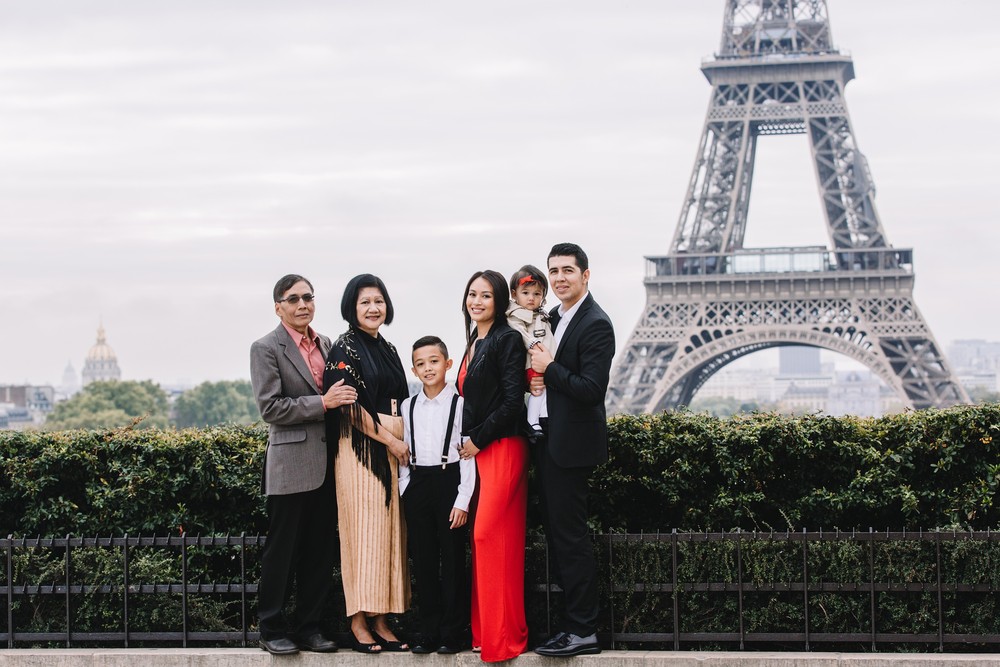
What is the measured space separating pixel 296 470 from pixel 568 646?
1.74m

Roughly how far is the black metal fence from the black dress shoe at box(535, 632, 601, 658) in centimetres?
29

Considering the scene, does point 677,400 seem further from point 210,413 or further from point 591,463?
point 210,413

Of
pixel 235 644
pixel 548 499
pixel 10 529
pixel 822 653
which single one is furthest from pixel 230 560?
pixel 822 653

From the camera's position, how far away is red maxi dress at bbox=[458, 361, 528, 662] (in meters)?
7.32

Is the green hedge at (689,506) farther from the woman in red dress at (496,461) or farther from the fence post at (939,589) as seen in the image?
the woman in red dress at (496,461)

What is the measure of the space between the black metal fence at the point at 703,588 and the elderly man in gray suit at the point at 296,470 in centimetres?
28

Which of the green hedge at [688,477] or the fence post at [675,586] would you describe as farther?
the green hedge at [688,477]

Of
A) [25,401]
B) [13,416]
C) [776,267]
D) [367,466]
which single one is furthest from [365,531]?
[25,401]

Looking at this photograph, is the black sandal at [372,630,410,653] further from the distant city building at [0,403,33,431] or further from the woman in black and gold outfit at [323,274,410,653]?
the distant city building at [0,403,33,431]

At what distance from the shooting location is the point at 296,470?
746 centimetres

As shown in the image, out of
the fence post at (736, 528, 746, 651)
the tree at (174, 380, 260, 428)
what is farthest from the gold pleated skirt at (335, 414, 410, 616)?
the tree at (174, 380, 260, 428)

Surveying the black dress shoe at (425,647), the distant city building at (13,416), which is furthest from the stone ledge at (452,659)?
the distant city building at (13,416)

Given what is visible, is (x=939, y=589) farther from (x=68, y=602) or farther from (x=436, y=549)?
(x=68, y=602)

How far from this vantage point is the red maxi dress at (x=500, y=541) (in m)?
7.32
